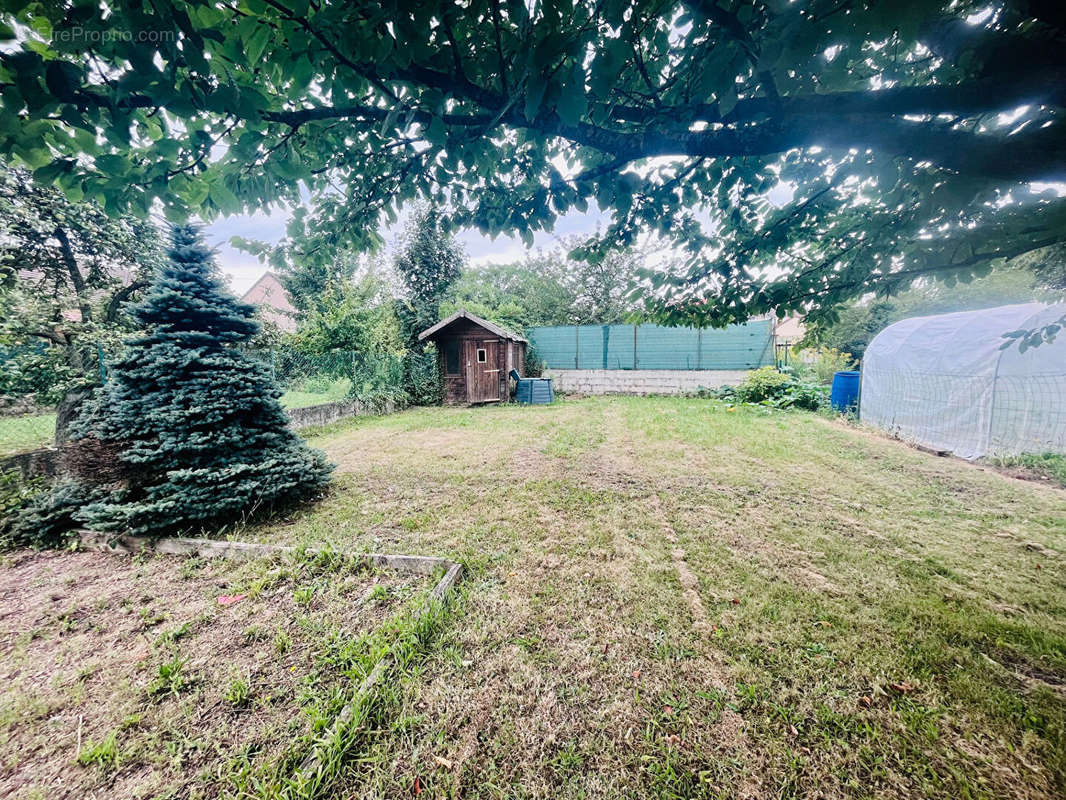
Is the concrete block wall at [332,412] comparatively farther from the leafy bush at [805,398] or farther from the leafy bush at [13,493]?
the leafy bush at [805,398]

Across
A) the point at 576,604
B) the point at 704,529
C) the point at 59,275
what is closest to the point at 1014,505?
the point at 704,529

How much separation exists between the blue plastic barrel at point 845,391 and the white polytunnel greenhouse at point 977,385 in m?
1.57

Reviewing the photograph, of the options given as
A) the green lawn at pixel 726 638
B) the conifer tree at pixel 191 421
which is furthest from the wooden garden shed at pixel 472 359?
the conifer tree at pixel 191 421

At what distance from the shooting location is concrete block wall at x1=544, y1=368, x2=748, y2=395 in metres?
11.6

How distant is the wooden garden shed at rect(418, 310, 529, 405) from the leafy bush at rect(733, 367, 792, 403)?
22.9 ft

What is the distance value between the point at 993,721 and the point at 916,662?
30 centimetres

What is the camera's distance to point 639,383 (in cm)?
1222

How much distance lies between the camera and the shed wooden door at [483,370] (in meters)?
10.9

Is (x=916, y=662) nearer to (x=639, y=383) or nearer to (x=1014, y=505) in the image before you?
(x=1014, y=505)

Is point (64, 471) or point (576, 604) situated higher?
point (64, 471)

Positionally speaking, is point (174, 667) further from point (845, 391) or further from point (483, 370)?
point (845, 391)

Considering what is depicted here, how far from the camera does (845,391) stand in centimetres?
820

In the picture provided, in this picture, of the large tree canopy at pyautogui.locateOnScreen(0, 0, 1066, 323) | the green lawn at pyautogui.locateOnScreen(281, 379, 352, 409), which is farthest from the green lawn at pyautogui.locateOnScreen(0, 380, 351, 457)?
the green lawn at pyautogui.locateOnScreen(281, 379, 352, 409)

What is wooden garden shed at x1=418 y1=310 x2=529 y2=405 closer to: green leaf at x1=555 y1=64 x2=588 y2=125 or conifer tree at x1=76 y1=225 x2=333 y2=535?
conifer tree at x1=76 y1=225 x2=333 y2=535
